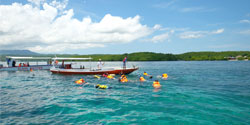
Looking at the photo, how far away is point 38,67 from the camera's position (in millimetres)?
55188

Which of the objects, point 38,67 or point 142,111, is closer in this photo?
point 142,111

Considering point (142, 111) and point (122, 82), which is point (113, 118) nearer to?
point (142, 111)

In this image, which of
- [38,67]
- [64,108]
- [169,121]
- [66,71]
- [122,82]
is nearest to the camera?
[169,121]

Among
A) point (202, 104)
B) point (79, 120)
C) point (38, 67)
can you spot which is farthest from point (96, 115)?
point (38, 67)

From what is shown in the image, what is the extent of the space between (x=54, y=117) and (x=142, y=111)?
20.4ft

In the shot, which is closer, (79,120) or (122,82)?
(79,120)

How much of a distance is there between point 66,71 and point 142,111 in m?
30.6

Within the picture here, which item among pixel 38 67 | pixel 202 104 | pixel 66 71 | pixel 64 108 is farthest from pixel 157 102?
pixel 38 67

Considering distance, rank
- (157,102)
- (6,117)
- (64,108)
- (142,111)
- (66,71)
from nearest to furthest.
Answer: (6,117) < (142,111) < (64,108) < (157,102) < (66,71)

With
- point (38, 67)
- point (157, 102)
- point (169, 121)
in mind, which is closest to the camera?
point (169, 121)

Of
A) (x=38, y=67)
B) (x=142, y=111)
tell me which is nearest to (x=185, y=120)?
(x=142, y=111)

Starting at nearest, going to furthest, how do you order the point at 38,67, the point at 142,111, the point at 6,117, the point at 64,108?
the point at 6,117, the point at 142,111, the point at 64,108, the point at 38,67

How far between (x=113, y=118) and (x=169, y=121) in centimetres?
361

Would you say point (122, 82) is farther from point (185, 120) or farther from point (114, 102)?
point (185, 120)
